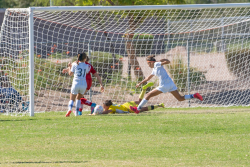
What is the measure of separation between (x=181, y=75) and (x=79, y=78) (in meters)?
5.10

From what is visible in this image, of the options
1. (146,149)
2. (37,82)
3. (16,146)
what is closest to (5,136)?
(16,146)

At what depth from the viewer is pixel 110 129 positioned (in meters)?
7.93

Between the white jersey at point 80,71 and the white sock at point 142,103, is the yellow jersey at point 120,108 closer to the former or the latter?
the white sock at point 142,103

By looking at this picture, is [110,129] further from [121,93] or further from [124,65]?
[124,65]

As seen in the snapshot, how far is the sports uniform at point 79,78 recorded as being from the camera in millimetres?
9820

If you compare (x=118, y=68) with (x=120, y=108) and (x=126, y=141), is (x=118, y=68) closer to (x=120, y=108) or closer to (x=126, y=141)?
(x=120, y=108)

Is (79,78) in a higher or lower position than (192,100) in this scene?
higher

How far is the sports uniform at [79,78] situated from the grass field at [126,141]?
0.75 meters

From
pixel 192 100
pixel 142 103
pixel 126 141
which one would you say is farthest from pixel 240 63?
pixel 126 141

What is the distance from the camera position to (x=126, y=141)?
678 cm

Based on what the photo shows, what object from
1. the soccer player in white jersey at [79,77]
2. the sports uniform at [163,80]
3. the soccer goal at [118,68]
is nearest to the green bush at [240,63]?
the soccer goal at [118,68]

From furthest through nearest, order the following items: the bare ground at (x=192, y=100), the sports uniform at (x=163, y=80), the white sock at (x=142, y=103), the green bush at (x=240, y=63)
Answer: the green bush at (x=240, y=63)
the bare ground at (x=192, y=100)
the white sock at (x=142, y=103)
the sports uniform at (x=163, y=80)

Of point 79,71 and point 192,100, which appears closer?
point 79,71

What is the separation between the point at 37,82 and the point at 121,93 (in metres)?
2.77
